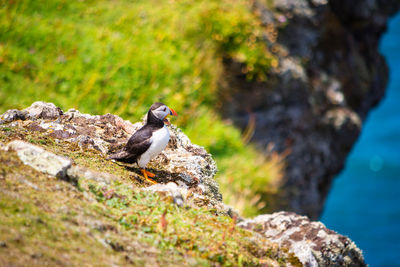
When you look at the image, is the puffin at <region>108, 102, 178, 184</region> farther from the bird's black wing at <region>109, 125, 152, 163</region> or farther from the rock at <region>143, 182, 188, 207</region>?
the rock at <region>143, 182, 188, 207</region>

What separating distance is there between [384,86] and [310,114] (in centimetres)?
562

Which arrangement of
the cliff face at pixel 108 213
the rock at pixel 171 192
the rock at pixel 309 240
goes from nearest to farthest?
the cliff face at pixel 108 213 < the rock at pixel 171 192 < the rock at pixel 309 240

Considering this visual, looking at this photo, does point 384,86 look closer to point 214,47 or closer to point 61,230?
point 214,47

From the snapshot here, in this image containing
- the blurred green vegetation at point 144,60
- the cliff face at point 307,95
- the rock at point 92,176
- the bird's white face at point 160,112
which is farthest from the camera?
the cliff face at point 307,95

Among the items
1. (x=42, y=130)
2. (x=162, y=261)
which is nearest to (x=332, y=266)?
(x=162, y=261)

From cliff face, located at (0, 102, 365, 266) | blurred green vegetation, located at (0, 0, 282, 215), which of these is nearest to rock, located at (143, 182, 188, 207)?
cliff face, located at (0, 102, 365, 266)

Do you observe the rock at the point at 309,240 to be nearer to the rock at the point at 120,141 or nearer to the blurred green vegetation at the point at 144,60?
the rock at the point at 120,141

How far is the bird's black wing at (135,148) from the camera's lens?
4.36m

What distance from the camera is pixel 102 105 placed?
7.90m

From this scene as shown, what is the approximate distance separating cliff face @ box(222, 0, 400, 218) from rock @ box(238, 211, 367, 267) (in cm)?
458

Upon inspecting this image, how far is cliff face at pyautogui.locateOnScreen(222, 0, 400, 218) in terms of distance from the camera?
10.4 m

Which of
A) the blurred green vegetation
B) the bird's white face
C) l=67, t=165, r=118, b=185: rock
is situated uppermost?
the blurred green vegetation

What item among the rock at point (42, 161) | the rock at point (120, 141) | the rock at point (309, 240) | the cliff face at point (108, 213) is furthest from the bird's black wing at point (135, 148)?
the rock at point (309, 240)

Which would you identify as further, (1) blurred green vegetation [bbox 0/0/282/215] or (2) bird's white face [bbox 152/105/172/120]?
(1) blurred green vegetation [bbox 0/0/282/215]
